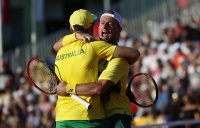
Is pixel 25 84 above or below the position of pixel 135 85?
below

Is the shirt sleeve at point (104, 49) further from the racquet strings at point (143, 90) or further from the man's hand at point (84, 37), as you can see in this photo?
the racquet strings at point (143, 90)

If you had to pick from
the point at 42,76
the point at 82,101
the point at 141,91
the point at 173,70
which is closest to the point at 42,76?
the point at 42,76

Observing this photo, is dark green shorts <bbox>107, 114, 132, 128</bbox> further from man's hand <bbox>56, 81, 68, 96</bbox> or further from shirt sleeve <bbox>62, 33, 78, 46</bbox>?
shirt sleeve <bbox>62, 33, 78, 46</bbox>

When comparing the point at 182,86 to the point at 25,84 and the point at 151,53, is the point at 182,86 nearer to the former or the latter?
the point at 151,53

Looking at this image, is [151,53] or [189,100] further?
[151,53]

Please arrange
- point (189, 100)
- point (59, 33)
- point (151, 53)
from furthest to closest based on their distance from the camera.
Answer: point (59, 33)
point (151, 53)
point (189, 100)

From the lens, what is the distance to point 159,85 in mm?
14094

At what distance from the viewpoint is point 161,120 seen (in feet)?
44.5

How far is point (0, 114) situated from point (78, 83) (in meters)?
9.69

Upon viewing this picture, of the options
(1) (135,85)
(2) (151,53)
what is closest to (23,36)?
(2) (151,53)

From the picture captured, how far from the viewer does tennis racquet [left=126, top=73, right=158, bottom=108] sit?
7648mm

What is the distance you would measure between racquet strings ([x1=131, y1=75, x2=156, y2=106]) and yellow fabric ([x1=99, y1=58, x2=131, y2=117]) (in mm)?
352

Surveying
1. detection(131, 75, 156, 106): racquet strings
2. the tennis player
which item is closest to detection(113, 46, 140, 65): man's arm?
the tennis player

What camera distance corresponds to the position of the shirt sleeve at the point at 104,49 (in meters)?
7.22
